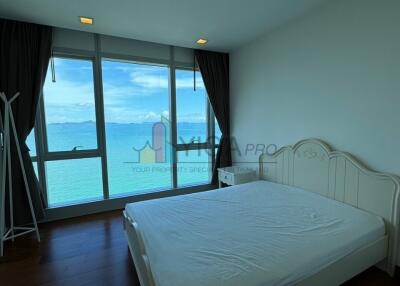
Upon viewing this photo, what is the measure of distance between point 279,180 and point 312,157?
2.02ft

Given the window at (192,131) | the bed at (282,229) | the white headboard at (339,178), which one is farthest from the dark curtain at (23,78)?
the white headboard at (339,178)

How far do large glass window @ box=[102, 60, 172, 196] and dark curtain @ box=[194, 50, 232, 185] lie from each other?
661mm

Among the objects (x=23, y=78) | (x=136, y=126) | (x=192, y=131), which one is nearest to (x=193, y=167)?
(x=192, y=131)

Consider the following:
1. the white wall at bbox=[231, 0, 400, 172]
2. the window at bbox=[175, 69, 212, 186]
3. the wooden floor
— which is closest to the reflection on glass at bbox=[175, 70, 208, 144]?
the window at bbox=[175, 69, 212, 186]

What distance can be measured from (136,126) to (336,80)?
2.78m

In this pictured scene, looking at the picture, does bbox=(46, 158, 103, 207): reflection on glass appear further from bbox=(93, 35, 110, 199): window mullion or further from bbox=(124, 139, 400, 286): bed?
bbox=(124, 139, 400, 286): bed

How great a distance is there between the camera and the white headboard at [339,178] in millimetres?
1873

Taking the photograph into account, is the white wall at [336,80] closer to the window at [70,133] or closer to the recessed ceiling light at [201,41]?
the recessed ceiling light at [201,41]

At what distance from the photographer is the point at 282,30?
9.37 ft

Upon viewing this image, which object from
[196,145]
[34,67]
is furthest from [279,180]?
[34,67]

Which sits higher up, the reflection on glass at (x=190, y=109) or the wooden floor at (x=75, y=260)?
the reflection on glass at (x=190, y=109)

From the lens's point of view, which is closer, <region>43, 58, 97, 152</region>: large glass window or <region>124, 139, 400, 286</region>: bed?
<region>124, 139, 400, 286</region>: bed

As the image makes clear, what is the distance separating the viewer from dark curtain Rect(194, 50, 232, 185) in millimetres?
3770

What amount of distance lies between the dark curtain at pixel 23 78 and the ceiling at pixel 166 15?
6.6 inches
